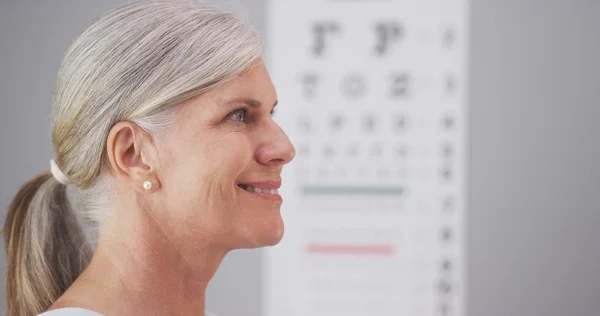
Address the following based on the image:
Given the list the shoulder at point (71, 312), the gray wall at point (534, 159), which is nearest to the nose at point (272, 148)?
the shoulder at point (71, 312)


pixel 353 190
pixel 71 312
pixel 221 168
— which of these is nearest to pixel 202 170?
pixel 221 168

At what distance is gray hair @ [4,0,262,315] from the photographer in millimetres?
1021

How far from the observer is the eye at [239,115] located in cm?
108

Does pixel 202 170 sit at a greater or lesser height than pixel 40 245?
greater

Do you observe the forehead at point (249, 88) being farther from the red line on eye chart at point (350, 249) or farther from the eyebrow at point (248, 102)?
the red line on eye chart at point (350, 249)

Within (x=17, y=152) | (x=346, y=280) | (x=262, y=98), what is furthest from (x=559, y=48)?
(x=17, y=152)

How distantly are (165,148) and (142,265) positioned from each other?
0.19 metres

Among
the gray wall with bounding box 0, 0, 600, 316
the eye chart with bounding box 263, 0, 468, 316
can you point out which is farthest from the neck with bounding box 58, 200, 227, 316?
the gray wall with bounding box 0, 0, 600, 316

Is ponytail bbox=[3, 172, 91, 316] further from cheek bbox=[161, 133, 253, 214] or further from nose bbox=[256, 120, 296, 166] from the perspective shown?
nose bbox=[256, 120, 296, 166]

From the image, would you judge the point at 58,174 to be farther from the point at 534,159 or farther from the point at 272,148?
the point at 534,159

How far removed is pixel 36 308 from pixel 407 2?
1908mm

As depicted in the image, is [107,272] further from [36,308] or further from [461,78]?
[461,78]

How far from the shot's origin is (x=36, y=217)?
122cm

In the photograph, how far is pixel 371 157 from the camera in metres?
2.64
